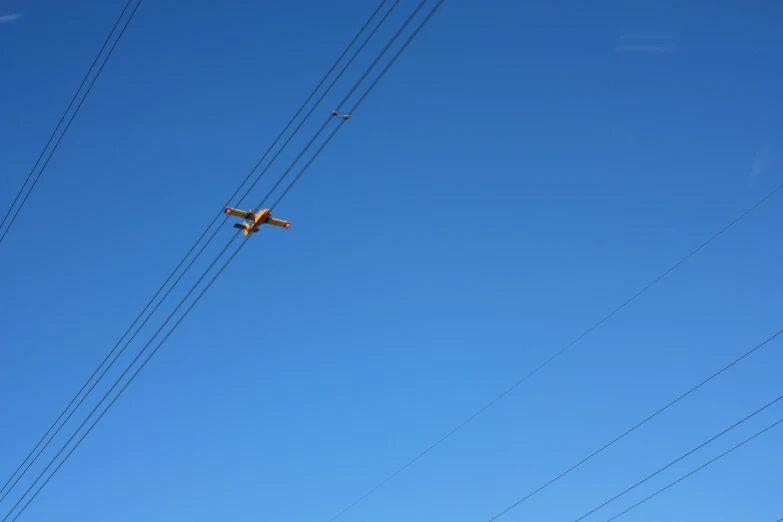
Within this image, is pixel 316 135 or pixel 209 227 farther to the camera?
pixel 209 227

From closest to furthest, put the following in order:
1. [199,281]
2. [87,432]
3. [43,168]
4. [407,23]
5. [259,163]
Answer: [407,23]
[259,163]
[199,281]
[87,432]
[43,168]

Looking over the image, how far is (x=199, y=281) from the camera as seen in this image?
19.0 meters

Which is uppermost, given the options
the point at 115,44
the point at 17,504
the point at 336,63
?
the point at 115,44

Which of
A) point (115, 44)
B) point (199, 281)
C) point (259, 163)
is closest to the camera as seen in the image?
point (259, 163)

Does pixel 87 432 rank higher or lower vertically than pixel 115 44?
lower

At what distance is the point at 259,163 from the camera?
16.8 meters

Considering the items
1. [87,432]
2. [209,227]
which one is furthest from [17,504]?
[209,227]

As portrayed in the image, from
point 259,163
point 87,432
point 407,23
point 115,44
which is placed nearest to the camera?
point 407,23

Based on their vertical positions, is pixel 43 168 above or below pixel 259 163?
above

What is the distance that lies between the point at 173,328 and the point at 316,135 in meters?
7.31

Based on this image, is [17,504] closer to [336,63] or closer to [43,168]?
[43,168]

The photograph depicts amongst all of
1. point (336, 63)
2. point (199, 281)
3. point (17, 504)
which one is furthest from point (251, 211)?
point (17, 504)

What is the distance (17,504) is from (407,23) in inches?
834

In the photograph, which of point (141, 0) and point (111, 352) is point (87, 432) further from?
point (141, 0)
